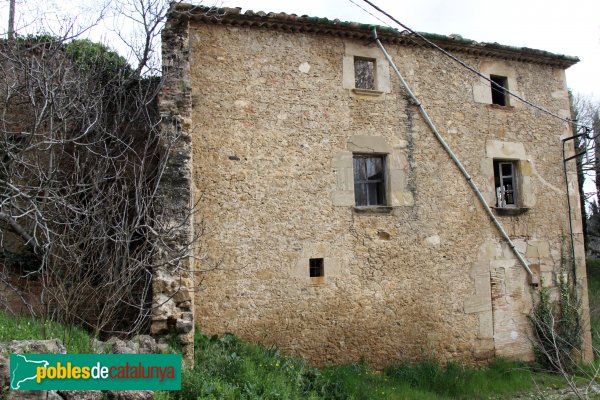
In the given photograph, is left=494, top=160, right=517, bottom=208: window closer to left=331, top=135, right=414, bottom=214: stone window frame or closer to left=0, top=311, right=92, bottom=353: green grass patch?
left=331, top=135, right=414, bottom=214: stone window frame

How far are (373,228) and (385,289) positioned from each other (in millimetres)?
1012

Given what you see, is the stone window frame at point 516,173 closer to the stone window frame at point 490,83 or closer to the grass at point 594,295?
the stone window frame at point 490,83

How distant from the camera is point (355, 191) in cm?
802

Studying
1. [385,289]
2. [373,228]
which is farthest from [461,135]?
[385,289]

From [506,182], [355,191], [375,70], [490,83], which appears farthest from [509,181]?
[375,70]

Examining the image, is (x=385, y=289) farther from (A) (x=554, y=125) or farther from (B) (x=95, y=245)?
(A) (x=554, y=125)

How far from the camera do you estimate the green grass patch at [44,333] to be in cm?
440

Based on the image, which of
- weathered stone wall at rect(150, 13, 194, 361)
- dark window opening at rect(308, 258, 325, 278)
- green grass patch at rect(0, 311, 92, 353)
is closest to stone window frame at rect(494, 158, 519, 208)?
dark window opening at rect(308, 258, 325, 278)

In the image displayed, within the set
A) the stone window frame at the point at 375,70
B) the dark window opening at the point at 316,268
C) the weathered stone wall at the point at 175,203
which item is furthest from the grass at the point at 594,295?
the weathered stone wall at the point at 175,203

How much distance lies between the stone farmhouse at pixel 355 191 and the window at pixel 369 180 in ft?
0.10

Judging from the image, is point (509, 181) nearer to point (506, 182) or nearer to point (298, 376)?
point (506, 182)

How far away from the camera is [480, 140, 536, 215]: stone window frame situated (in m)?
8.62

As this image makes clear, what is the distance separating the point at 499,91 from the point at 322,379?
6.55m

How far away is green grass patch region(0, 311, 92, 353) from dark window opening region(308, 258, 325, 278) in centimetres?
346
